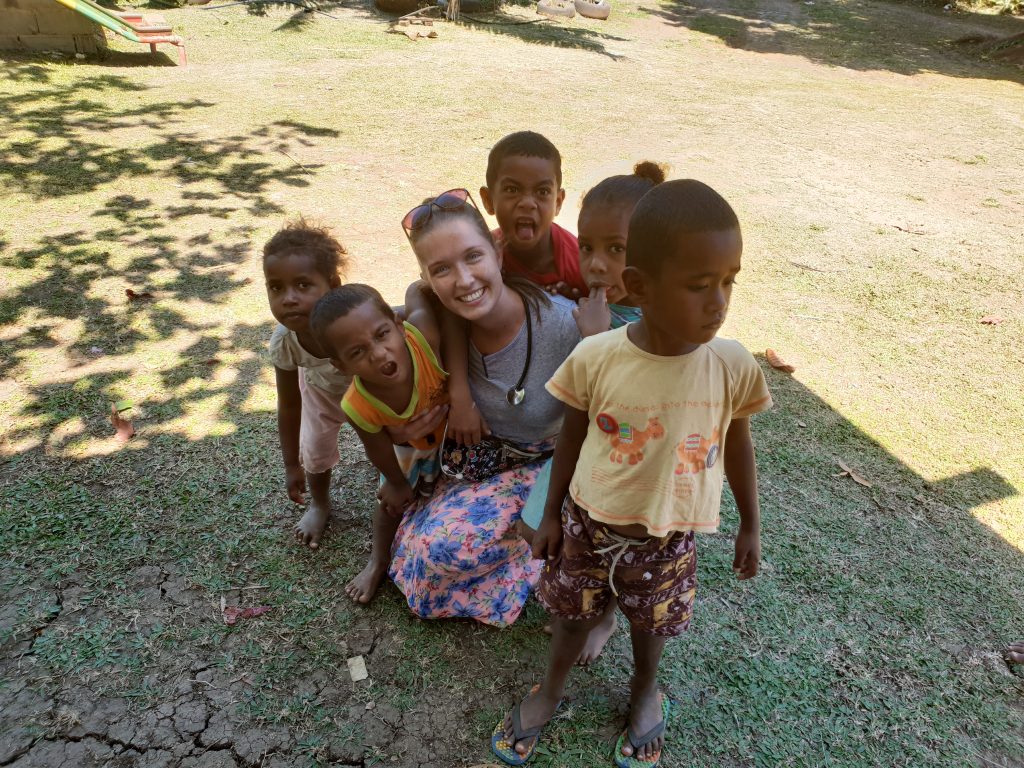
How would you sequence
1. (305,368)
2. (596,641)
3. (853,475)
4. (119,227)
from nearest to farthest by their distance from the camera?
(596,641), (305,368), (853,475), (119,227)

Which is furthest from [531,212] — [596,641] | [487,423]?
[596,641]

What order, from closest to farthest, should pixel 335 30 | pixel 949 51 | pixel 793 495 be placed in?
pixel 793 495, pixel 335 30, pixel 949 51

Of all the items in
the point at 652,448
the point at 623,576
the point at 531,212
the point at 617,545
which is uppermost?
the point at 531,212

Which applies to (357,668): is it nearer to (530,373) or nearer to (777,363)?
(530,373)

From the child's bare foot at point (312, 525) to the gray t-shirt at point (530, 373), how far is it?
3.20 feet

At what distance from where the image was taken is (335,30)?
11555 millimetres

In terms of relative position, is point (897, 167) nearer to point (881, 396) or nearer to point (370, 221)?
point (881, 396)

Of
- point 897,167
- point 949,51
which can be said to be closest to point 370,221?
point 897,167

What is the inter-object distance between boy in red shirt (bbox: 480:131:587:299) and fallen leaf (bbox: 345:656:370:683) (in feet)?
4.67

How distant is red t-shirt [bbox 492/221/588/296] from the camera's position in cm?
232

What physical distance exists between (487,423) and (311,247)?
0.83 metres

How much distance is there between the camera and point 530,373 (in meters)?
2.23

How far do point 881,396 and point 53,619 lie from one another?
4.11 metres

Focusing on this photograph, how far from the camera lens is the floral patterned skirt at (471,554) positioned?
238 cm
